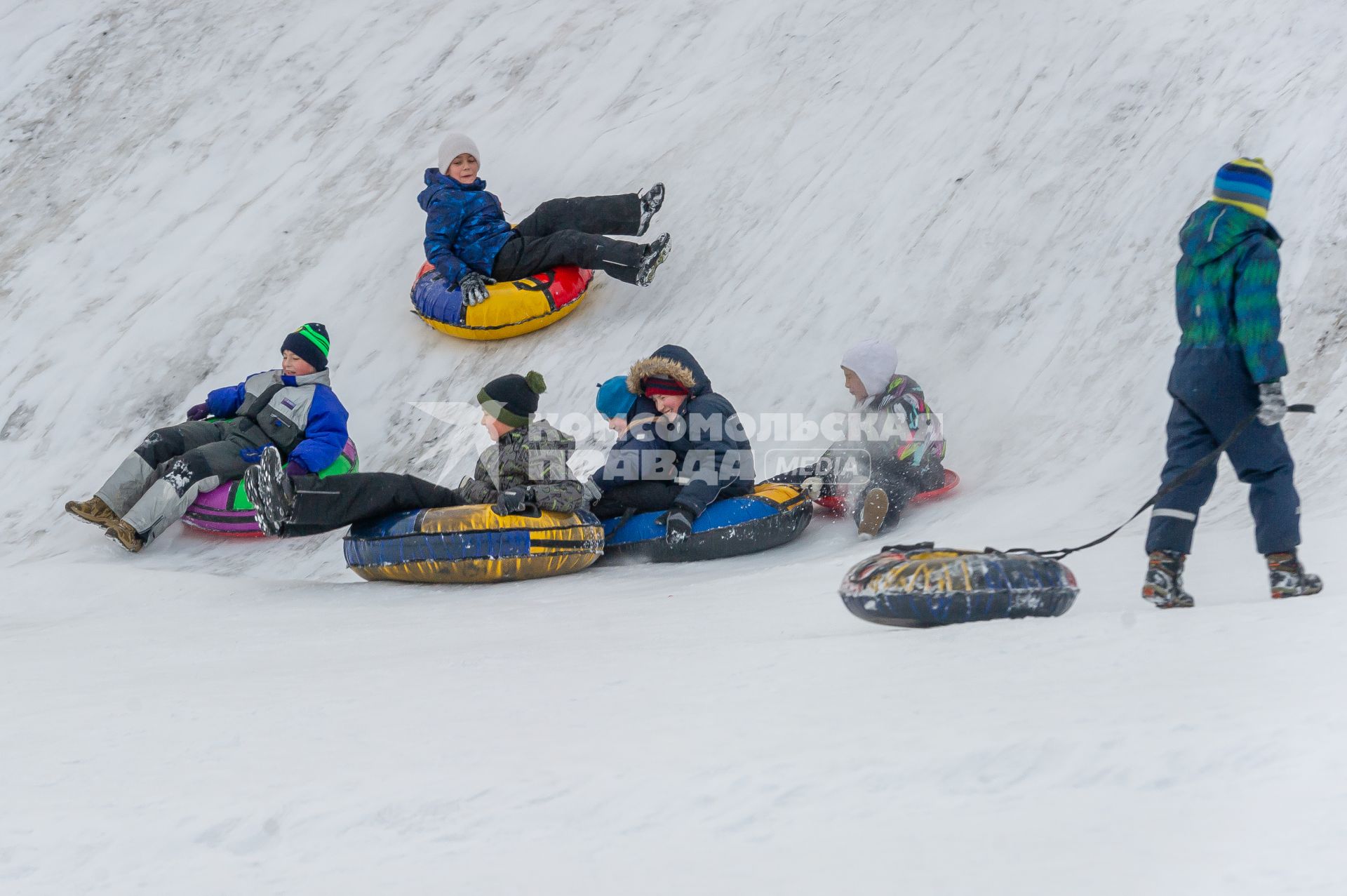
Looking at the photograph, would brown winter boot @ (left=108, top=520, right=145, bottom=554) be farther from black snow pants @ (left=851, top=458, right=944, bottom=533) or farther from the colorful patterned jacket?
the colorful patterned jacket

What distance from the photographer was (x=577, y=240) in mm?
7156

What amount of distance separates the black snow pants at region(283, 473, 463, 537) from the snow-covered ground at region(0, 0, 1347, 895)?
298 mm

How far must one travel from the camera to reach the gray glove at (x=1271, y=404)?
3227 mm

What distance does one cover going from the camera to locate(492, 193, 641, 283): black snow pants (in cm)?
715

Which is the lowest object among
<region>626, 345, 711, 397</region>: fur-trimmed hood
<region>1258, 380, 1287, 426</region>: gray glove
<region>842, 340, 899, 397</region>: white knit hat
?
<region>1258, 380, 1287, 426</region>: gray glove

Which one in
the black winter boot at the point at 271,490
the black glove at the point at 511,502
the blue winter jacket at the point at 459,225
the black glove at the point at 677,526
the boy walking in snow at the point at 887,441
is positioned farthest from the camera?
the blue winter jacket at the point at 459,225

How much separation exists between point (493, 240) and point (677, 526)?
264 cm

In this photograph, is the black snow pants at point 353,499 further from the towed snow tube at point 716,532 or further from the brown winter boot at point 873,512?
the brown winter boot at point 873,512

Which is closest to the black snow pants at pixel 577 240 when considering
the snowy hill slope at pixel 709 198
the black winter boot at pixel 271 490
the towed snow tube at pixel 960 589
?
the snowy hill slope at pixel 709 198

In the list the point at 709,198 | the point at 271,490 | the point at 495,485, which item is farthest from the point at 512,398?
the point at 709,198

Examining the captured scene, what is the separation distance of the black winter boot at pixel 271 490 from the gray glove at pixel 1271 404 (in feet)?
10.7

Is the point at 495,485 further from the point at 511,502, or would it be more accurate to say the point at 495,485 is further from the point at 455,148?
the point at 455,148

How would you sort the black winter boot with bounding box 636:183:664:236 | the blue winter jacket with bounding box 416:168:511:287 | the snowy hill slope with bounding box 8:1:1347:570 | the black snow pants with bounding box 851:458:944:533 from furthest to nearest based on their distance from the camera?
the black winter boot with bounding box 636:183:664:236 → the blue winter jacket with bounding box 416:168:511:287 → the snowy hill slope with bounding box 8:1:1347:570 → the black snow pants with bounding box 851:458:944:533

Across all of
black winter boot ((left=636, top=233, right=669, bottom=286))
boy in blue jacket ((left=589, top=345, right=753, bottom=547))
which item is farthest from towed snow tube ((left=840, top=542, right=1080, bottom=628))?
black winter boot ((left=636, top=233, right=669, bottom=286))
